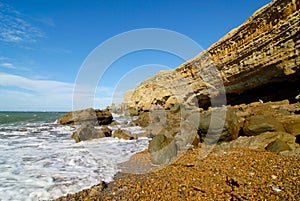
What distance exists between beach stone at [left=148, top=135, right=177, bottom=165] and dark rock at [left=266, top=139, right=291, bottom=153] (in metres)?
2.70

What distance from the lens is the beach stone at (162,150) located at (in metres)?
5.32

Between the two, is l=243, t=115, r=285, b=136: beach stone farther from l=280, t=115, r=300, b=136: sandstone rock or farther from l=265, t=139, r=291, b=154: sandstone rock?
l=265, t=139, r=291, b=154: sandstone rock

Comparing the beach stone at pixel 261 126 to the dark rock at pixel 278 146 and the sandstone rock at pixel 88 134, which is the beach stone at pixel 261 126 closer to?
the dark rock at pixel 278 146

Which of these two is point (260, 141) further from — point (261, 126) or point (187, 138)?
point (187, 138)

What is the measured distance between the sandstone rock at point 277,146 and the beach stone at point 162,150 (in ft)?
8.87

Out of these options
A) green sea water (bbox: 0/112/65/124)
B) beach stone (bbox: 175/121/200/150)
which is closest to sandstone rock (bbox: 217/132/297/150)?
beach stone (bbox: 175/121/200/150)

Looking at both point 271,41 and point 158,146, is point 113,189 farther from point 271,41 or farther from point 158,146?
point 271,41

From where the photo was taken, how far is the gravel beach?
307 cm

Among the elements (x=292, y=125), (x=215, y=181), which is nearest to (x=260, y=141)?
(x=292, y=125)

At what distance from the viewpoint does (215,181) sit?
11.8 ft

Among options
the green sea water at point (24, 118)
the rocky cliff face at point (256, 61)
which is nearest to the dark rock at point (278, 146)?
the rocky cliff face at point (256, 61)

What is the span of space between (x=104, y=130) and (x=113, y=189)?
26.3 feet

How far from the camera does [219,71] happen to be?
14797mm

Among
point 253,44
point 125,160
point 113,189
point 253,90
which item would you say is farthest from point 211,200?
point 253,90
